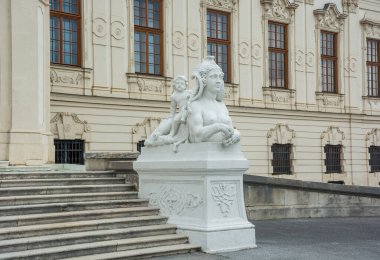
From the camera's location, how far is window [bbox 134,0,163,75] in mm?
21203

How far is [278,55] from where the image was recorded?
1009 inches

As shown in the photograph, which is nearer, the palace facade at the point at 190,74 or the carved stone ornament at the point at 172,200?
the carved stone ornament at the point at 172,200

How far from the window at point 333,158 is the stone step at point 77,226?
17.7 metres

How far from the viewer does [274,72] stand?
25.4 metres

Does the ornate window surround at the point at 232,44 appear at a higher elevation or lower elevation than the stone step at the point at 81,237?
higher

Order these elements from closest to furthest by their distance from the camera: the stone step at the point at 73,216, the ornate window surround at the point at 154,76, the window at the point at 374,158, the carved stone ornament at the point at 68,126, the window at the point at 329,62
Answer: the stone step at the point at 73,216
the carved stone ornament at the point at 68,126
the ornate window surround at the point at 154,76
the window at the point at 329,62
the window at the point at 374,158

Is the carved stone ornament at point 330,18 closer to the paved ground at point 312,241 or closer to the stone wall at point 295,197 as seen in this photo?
the stone wall at point 295,197

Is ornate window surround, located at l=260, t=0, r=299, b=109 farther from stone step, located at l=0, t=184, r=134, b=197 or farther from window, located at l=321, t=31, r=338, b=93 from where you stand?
stone step, located at l=0, t=184, r=134, b=197

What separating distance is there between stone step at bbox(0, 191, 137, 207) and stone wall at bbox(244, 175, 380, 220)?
343cm

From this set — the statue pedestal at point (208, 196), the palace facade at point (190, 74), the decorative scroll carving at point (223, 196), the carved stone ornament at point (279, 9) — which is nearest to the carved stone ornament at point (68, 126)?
the palace facade at point (190, 74)

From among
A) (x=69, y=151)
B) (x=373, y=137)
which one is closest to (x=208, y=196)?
(x=69, y=151)

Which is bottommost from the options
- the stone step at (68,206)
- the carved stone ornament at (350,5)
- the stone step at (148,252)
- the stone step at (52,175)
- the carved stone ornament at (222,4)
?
the stone step at (148,252)

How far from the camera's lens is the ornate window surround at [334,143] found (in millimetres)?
26609

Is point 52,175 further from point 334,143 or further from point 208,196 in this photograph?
point 334,143
